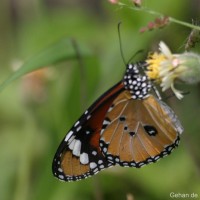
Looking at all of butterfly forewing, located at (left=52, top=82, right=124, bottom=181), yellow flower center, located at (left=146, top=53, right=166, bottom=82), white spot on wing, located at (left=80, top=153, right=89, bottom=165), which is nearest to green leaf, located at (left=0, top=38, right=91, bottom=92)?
butterfly forewing, located at (left=52, top=82, right=124, bottom=181)

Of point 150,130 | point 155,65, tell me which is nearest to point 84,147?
point 150,130

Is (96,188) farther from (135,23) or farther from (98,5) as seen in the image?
(98,5)

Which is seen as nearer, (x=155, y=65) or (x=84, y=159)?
(x=155, y=65)

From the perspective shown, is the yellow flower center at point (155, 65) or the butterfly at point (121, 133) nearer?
the yellow flower center at point (155, 65)

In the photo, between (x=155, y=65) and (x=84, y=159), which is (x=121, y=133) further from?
(x=155, y=65)

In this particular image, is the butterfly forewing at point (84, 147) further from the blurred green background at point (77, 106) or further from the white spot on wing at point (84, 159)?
the blurred green background at point (77, 106)

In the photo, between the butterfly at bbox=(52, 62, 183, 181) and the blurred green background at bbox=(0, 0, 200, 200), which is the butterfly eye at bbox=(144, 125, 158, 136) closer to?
the butterfly at bbox=(52, 62, 183, 181)

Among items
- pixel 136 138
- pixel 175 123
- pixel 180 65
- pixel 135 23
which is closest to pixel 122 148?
pixel 136 138

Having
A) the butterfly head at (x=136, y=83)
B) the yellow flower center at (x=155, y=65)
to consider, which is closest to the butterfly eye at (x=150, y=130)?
the butterfly head at (x=136, y=83)
